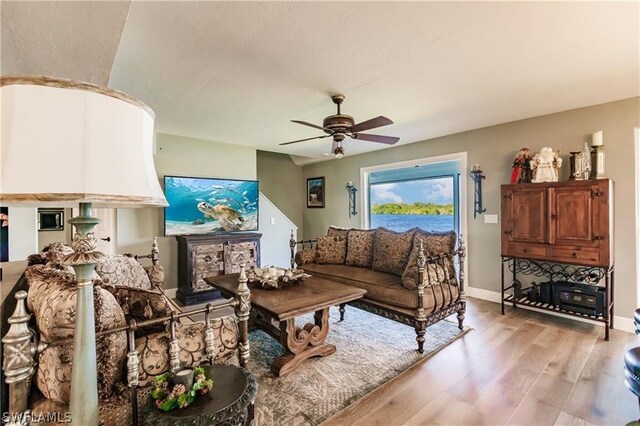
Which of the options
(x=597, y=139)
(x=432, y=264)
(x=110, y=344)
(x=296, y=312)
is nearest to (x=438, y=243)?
(x=432, y=264)

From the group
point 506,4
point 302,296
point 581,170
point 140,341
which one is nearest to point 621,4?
point 506,4

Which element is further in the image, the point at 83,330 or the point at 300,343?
the point at 300,343

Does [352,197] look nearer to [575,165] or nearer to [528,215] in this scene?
[528,215]

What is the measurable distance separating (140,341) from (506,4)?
9.26 ft

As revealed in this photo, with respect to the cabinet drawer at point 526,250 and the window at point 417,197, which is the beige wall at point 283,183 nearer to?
the window at point 417,197

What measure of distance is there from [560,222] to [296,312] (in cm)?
322

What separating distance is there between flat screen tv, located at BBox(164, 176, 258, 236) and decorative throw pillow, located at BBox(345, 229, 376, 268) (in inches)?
85.1

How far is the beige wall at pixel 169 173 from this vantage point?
4.47m

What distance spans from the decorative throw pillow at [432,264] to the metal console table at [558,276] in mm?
1125

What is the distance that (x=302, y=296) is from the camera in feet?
8.54

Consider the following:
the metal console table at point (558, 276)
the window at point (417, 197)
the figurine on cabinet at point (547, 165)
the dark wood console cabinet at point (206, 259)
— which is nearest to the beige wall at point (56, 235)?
the dark wood console cabinet at point (206, 259)

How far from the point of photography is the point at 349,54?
90.4 inches

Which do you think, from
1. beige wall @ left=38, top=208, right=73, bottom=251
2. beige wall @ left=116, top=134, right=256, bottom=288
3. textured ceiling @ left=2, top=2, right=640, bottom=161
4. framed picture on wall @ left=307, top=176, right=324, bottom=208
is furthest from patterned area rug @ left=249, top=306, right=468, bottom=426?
beige wall @ left=38, top=208, right=73, bottom=251

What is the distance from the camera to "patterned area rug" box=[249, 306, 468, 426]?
6.63 ft
